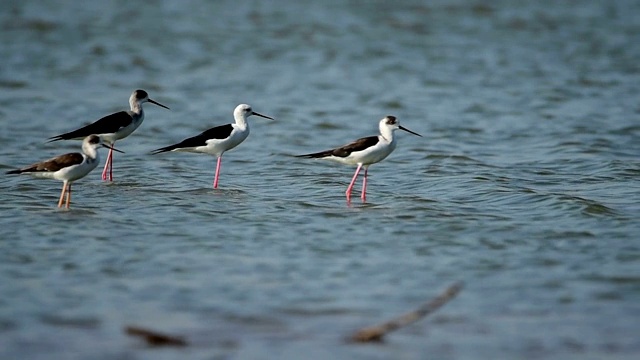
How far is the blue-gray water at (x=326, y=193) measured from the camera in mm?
6418

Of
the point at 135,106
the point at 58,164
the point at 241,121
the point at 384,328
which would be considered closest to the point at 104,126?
the point at 135,106

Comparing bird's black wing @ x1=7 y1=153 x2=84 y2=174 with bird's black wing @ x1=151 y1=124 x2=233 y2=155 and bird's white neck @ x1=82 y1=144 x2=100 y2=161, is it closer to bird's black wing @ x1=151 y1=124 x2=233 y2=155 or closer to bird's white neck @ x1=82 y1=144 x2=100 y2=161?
bird's white neck @ x1=82 y1=144 x2=100 y2=161

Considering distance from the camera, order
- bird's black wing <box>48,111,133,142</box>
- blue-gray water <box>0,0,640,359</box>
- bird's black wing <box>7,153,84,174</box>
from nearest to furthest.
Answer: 1. blue-gray water <box>0,0,640,359</box>
2. bird's black wing <box>7,153,84,174</box>
3. bird's black wing <box>48,111,133,142</box>

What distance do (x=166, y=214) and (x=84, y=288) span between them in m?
2.51

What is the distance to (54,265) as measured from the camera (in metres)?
7.64

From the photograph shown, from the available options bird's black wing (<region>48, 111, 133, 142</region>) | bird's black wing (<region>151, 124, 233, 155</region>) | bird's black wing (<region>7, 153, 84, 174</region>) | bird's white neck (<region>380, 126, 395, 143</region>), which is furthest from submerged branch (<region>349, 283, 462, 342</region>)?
bird's black wing (<region>48, 111, 133, 142</region>)

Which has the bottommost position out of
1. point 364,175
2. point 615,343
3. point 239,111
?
point 615,343

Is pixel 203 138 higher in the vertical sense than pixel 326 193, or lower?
higher

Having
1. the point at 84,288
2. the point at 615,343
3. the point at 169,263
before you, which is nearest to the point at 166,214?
the point at 169,263

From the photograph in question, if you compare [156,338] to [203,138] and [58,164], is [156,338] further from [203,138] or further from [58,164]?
[203,138]

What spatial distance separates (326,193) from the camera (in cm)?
1095

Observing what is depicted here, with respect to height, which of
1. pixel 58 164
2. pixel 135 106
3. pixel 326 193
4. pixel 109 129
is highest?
pixel 135 106

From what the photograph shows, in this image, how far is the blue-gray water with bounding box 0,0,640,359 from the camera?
6.42 m

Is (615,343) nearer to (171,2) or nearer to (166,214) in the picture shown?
(166,214)
